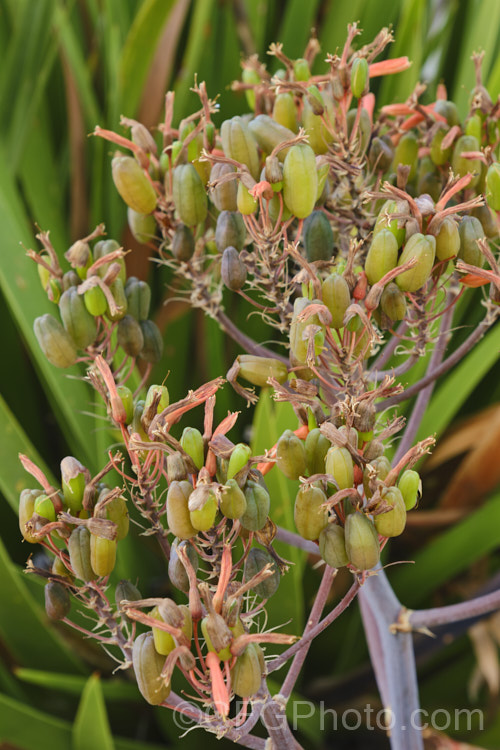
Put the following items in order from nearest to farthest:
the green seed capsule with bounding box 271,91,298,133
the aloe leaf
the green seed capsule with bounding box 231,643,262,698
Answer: the green seed capsule with bounding box 231,643,262,698, the green seed capsule with bounding box 271,91,298,133, the aloe leaf

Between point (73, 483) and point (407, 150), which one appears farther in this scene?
point (407, 150)

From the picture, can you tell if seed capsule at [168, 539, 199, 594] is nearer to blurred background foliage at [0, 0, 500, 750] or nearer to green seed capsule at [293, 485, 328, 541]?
green seed capsule at [293, 485, 328, 541]

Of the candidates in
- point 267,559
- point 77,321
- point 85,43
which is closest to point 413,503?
point 267,559

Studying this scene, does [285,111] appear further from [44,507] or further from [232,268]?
[44,507]

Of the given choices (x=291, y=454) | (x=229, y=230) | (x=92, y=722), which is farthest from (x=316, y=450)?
(x=92, y=722)

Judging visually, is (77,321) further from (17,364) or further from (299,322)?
(17,364)

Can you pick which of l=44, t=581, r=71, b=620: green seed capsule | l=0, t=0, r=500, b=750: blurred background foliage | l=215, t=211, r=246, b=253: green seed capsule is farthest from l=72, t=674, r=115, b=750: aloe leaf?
l=215, t=211, r=246, b=253: green seed capsule

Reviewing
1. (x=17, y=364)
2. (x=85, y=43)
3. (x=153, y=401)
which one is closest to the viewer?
(x=153, y=401)
